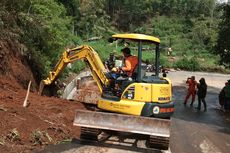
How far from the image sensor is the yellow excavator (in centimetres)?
1091

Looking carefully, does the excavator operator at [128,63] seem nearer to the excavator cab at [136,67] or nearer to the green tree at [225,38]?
the excavator cab at [136,67]

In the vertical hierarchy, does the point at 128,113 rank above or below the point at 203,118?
above

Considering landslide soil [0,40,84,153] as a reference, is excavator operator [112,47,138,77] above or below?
above

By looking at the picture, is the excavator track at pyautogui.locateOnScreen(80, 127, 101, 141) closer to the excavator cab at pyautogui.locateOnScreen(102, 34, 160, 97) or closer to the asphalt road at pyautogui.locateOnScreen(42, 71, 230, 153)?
the asphalt road at pyautogui.locateOnScreen(42, 71, 230, 153)

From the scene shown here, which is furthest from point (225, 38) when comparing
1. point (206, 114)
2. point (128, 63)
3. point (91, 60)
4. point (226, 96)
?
point (128, 63)

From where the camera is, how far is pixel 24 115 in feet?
37.7

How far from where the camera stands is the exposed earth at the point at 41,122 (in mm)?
10430

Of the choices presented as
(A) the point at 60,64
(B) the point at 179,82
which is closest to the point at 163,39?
(B) the point at 179,82

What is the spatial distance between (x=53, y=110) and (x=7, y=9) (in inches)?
257

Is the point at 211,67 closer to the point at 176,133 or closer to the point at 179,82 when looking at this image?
the point at 179,82

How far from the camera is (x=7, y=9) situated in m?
18.1

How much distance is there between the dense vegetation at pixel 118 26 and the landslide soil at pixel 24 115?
4.64 ft

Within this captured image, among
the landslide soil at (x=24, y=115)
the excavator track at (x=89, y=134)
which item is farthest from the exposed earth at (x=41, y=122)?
the excavator track at (x=89, y=134)

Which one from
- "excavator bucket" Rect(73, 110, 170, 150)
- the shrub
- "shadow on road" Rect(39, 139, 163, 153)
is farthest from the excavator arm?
the shrub
